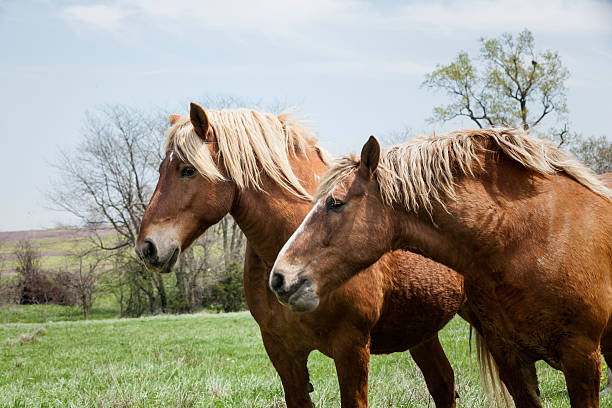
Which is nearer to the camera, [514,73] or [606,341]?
[606,341]

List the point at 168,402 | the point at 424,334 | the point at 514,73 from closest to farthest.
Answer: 1. the point at 424,334
2. the point at 168,402
3. the point at 514,73

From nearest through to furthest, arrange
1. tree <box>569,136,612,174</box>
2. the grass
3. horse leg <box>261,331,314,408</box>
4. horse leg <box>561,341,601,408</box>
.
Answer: horse leg <box>561,341,601,408</box>, horse leg <box>261,331,314,408</box>, the grass, tree <box>569,136,612,174</box>

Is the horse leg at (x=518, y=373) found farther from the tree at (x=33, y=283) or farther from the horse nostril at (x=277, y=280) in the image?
the tree at (x=33, y=283)

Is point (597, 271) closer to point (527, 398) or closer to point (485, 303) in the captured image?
point (485, 303)

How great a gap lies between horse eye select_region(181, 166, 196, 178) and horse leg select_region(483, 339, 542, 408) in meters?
2.08

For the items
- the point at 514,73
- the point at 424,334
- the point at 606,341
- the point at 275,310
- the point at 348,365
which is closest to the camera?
the point at 606,341

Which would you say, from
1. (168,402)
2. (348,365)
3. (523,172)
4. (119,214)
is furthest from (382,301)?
(119,214)

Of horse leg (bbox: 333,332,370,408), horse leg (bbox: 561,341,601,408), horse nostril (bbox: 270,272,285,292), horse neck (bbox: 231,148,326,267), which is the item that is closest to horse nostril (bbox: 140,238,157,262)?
horse neck (bbox: 231,148,326,267)

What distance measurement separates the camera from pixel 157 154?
1218 inches

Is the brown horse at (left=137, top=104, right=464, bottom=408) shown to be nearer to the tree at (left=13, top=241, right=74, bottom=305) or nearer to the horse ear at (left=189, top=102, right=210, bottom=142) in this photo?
the horse ear at (left=189, top=102, right=210, bottom=142)

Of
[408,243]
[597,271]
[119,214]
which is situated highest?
[408,243]

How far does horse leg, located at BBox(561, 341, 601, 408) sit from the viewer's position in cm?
251

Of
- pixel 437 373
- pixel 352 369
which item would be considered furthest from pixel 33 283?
pixel 352 369

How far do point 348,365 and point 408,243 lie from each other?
914mm
